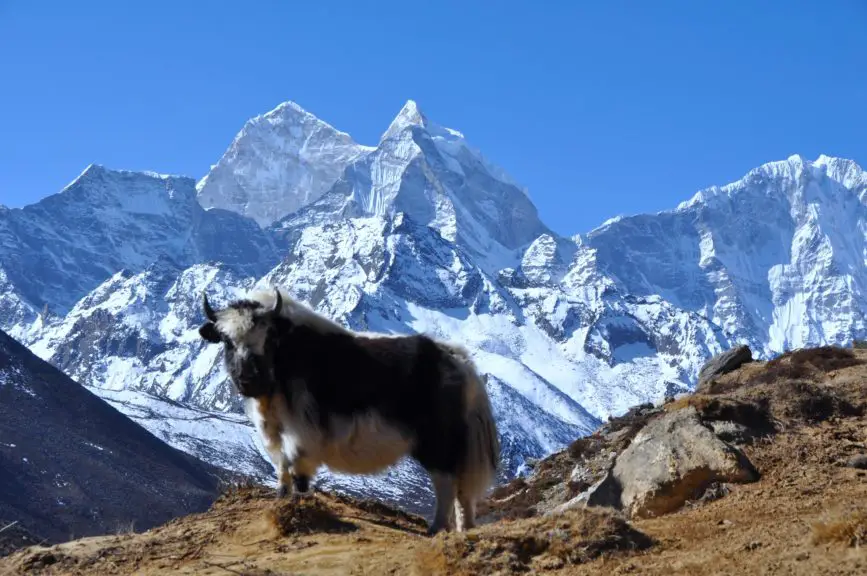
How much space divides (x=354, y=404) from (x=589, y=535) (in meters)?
4.34

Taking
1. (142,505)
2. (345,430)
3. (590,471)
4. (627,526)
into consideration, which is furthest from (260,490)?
(142,505)

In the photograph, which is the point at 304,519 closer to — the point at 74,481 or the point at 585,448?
the point at 585,448

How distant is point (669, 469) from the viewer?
56.2 feet

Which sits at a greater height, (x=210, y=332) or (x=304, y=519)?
(x=210, y=332)

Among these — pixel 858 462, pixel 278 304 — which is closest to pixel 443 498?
pixel 278 304

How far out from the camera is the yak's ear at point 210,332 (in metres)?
16.0

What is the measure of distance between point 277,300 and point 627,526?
5970 millimetres

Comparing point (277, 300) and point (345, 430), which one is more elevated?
point (277, 300)

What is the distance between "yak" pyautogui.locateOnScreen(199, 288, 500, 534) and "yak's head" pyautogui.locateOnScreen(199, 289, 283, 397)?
2 centimetres

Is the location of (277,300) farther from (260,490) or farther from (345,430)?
(260,490)

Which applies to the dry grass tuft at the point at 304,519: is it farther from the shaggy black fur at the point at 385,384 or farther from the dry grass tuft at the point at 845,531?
the dry grass tuft at the point at 845,531

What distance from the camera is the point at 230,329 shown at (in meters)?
15.7

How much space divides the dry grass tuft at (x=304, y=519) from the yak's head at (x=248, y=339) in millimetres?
1608

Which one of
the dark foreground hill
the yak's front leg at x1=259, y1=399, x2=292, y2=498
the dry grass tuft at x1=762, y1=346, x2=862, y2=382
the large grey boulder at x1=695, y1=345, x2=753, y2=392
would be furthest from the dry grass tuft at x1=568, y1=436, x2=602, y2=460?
the dark foreground hill
